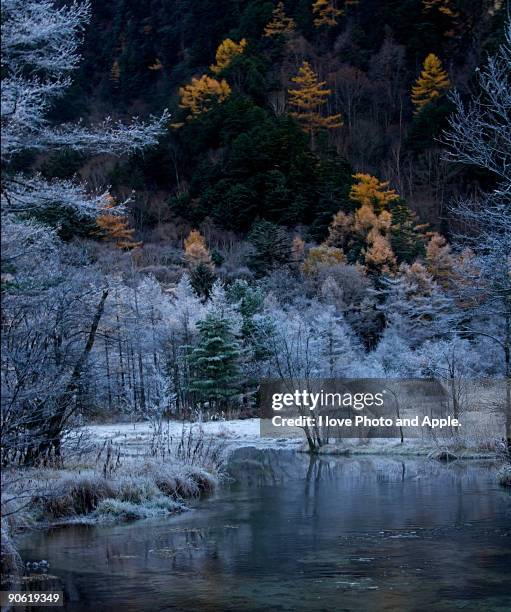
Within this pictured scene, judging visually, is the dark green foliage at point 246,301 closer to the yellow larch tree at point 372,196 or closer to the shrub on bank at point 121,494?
the yellow larch tree at point 372,196

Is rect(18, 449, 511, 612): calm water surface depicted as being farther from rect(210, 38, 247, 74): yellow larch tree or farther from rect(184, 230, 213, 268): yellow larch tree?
rect(210, 38, 247, 74): yellow larch tree

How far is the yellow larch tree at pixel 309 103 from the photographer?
101m

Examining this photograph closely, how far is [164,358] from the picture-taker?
49094 millimetres

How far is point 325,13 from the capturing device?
12475 cm

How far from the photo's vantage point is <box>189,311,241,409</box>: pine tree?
145ft

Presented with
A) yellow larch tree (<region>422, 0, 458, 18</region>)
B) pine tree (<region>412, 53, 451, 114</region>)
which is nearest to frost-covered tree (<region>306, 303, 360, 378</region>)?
pine tree (<region>412, 53, 451, 114</region>)

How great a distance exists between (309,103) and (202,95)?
1761 cm

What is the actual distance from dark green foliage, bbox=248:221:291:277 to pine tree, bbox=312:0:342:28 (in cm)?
6894

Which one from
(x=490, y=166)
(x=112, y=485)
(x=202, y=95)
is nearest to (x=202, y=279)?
(x=202, y=95)

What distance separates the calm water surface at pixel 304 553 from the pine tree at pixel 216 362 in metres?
22.9

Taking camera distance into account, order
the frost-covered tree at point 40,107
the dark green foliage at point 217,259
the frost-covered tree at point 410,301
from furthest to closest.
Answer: the dark green foliage at point 217,259, the frost-covered tree at point 410,301, the frost-covered tree at point 40,107

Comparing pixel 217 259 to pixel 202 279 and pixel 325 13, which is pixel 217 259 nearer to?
pixel 202 279

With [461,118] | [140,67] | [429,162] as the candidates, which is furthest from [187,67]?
[461,118]

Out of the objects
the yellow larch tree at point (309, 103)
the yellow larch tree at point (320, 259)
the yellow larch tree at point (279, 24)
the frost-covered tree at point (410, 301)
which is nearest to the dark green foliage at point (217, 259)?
the yellow larch tree at point (320, 259)
